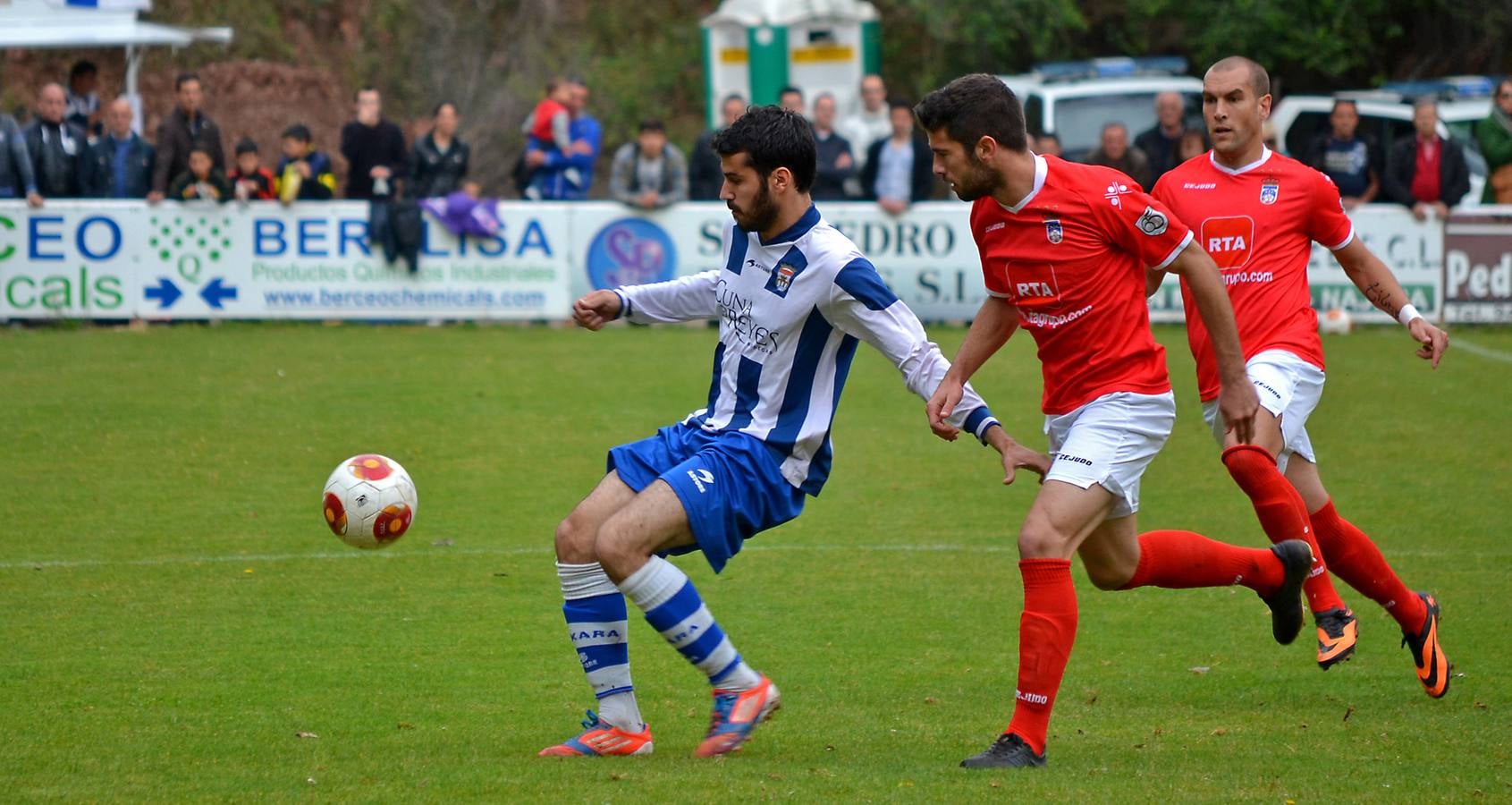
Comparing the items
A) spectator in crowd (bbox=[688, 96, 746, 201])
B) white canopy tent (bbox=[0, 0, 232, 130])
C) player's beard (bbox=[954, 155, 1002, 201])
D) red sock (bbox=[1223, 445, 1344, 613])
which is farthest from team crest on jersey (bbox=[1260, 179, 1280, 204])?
white canopy tent (bbox=[0, 0, 232, 130])

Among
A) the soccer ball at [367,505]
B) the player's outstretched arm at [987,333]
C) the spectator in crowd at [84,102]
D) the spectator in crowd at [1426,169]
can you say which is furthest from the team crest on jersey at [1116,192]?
the spectator in crowd at [84,102]

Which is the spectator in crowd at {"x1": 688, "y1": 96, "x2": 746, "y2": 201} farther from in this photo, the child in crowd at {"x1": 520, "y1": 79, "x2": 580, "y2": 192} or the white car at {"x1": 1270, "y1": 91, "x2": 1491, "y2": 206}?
the white car at {"x1": 1270, "y1": 91, "x2": 1491, "y2": 206}

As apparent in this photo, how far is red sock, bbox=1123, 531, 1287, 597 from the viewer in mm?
5809

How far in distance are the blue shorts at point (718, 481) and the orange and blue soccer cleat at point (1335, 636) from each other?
2.04 metres

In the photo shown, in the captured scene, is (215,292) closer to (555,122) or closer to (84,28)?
(555,122)

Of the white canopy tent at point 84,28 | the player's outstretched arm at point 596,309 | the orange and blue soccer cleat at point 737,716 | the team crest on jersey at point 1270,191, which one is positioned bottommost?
the orange and blue soccer cleat at point 737,716

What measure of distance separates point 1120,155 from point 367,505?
38.1 feet

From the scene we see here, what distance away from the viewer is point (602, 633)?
5258 millimetres

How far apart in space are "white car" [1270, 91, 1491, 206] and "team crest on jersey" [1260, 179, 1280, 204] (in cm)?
1292

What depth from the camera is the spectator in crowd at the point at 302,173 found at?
16.3m

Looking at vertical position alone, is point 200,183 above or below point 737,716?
above

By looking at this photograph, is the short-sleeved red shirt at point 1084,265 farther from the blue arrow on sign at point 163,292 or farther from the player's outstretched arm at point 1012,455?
the blue arrow on sign at point 163,292

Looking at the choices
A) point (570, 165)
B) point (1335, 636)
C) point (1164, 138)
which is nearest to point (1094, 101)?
point (1164, 138)

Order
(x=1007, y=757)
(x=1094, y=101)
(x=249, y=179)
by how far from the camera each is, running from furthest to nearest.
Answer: (x=1094, y=101)
(x=249, y=179)
(x=1007, y=757)
